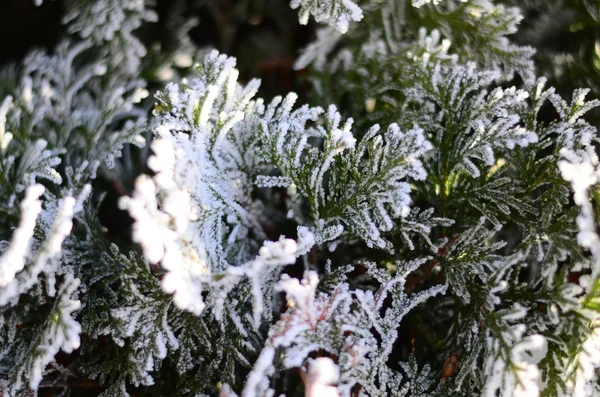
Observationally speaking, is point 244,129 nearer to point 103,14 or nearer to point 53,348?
point 53,348

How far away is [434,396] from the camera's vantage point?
97 centimetres

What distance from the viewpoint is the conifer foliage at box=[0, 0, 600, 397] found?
33.1 inches

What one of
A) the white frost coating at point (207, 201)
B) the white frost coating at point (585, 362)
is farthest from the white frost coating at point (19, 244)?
the white frost coating at point (585, 362)

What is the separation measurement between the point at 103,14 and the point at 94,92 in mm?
225

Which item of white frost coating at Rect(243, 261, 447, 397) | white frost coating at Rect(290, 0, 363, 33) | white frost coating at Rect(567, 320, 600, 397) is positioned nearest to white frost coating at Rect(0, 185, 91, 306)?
white frost coating at Rect(243, 261, 447, 397)

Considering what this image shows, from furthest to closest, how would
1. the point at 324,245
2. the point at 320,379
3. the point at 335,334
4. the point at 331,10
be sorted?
1. the point at 324,245
2. the point at 331,10
3. the point at 335,334
4. the point at 320,379

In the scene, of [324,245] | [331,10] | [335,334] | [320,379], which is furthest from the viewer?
[324,245]

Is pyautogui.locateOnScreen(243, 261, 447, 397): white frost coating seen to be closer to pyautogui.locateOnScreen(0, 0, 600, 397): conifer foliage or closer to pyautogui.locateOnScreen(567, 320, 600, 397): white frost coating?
pyautogui.locateOnScreen(0, 0, 600, 397): conifer foliage

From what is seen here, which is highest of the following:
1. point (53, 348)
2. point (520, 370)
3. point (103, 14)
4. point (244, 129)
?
point (103, 14)

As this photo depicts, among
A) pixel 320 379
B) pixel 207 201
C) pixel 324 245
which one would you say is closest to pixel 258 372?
pixel 320 379

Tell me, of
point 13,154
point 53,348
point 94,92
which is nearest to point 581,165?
point 53,348

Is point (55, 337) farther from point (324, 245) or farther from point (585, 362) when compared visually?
point (585, 362)

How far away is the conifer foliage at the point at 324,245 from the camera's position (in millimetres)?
840

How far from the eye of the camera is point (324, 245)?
116 cm
